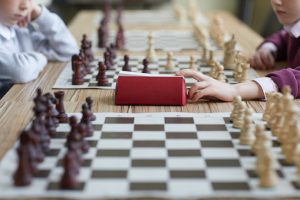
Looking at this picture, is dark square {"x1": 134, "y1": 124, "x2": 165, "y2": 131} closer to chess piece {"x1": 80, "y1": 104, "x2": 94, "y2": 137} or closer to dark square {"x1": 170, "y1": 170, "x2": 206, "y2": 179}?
chess piece {"x1": 80, "y1": 104, "x2": 94, "y2": 137}

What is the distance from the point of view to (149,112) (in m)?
1.19

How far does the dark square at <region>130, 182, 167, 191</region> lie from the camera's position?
0.81m

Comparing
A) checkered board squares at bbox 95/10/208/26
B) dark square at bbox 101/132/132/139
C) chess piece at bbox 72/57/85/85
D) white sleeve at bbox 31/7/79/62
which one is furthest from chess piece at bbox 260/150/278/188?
checkered board squares at bbox 95/10/208/26

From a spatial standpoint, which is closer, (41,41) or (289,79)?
(289,79)

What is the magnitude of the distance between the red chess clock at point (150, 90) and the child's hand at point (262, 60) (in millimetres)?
534

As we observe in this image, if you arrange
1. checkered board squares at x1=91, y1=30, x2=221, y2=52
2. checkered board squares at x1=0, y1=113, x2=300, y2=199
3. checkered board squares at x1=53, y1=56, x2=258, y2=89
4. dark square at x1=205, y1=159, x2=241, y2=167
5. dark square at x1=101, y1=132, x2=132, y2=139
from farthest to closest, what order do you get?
1. checkered board squares at x1=91, y1=30, x2=221, y2=52
2. checkered board squares at x1=53, y1=56, x2=258, y2=89
3. dark square at x1=101, y1=132, x2=132, y2=139
4. dark square at x1=205, y1=159, x2=241, y2=167
5. checkered board squares at x1=0, y1=113, x2=300, y2=199

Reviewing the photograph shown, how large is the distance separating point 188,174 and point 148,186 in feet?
0.29

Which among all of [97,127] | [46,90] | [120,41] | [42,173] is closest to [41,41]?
[120,41]

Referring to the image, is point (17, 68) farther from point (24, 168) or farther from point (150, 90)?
point (24, 168)

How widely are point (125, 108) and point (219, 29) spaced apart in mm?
1073

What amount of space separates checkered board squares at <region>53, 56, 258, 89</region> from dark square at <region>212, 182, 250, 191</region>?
61 cm

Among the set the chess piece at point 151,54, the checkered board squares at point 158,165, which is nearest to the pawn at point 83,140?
the checkered board squares at point 158,165

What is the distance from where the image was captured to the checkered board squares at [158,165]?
2.62 feet

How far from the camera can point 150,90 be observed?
1.23 meters
